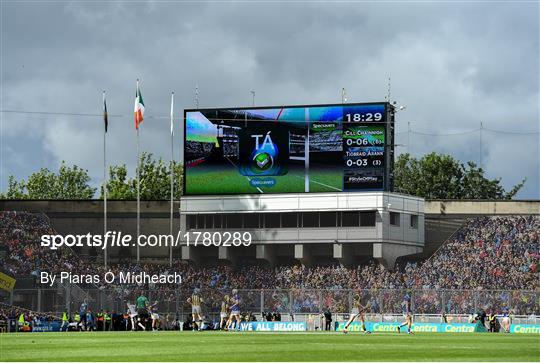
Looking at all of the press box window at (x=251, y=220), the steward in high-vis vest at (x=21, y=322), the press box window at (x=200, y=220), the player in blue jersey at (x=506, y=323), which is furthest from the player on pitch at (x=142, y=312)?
the press box window at (x=200, y=220)

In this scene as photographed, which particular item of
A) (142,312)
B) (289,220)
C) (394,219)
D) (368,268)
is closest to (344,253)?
(368,268)

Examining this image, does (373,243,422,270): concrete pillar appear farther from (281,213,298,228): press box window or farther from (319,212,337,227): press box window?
(281,213,298,228): press box window

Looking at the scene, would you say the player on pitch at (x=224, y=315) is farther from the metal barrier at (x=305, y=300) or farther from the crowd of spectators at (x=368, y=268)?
the crowd of spectators at (x=368, y=268)

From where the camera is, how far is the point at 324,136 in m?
86.7

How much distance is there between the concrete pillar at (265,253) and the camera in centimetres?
9356

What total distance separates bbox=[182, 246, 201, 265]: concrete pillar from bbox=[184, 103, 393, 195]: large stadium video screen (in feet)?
18.9

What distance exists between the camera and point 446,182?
5320 inches

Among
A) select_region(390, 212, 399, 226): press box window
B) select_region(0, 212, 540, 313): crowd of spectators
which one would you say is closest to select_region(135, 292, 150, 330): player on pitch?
select_region(0, 212, 540, 313): crowd of spectators

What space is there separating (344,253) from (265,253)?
247 inches

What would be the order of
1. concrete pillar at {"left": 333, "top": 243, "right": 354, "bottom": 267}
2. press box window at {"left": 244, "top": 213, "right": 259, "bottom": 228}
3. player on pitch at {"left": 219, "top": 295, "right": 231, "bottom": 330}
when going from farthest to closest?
press box window at {"left": 244, "top": 213, "right": 259, "bottom": 228}, concrete pillar at {"left": 333, "top": 243, "right": 354, "bottom": 267}, player on pitch at {"left": 219, "top": 295, "right": 231, "bottom": 330}

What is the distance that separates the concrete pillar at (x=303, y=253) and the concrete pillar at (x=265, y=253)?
6.68ft

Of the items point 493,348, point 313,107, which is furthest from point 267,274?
point 493,348

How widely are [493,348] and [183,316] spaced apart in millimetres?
40126

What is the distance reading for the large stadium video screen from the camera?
85.5 meters
